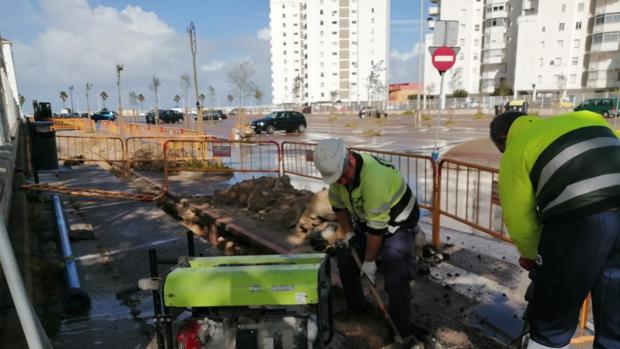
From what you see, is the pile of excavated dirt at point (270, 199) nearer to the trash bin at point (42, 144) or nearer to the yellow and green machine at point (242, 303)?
the yellow and green machine at point (242, 303)

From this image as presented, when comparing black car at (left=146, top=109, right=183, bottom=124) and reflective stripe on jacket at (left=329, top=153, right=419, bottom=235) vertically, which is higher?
reflective stripe on jacket at (left=329, top=153, right=419, bottom=235)

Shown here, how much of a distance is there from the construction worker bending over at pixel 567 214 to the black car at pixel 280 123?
2585 cm

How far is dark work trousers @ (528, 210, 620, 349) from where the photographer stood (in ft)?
6.59

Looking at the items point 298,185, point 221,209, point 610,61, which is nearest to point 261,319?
point 221,209

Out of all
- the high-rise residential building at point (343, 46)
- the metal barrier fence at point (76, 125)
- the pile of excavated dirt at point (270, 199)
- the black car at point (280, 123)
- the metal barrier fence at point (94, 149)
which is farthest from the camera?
the high-rise residential building at point (343, 46)

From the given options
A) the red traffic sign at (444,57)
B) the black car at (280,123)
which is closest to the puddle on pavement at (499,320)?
the red traffic sign at (444,57)

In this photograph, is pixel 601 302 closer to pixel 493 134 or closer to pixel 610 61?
pixel 493 134

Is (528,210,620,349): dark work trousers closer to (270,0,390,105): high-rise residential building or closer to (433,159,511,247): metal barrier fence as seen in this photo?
(433,159,511,247): metal barrier fence

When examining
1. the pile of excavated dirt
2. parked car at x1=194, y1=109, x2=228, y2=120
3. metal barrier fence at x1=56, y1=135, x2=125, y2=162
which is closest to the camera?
the pile of excavated dirt

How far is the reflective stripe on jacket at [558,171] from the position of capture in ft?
6.52

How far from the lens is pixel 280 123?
1103 inches

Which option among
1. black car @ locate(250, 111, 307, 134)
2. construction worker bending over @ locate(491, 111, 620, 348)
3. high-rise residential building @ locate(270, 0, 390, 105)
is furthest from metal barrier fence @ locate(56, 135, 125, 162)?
high-rise residential building @ locate(270, 0, 390, 105)

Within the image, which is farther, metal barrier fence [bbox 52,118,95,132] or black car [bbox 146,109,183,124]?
black car [bbox 146,109,183,124]

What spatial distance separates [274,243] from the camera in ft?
17.9
